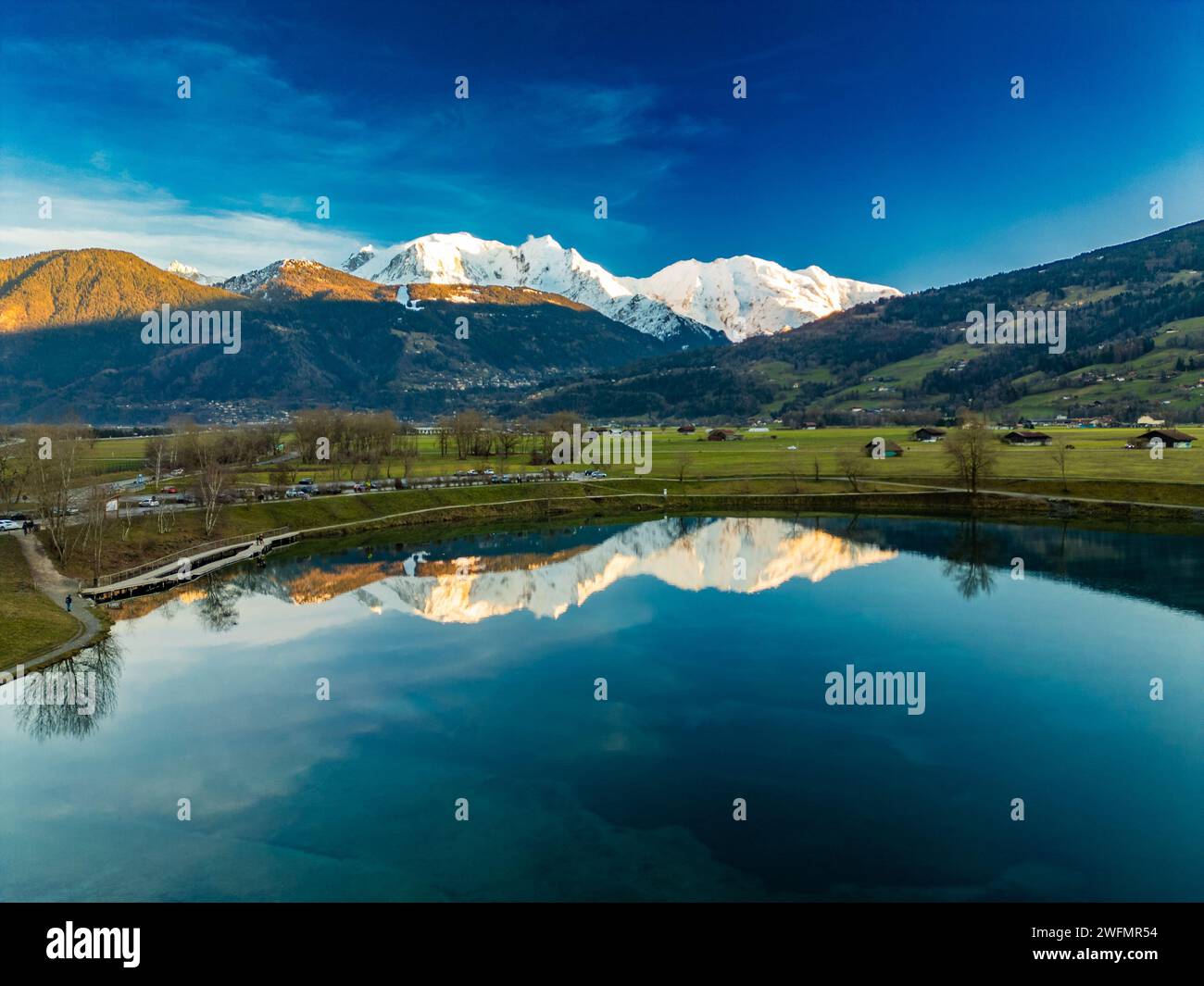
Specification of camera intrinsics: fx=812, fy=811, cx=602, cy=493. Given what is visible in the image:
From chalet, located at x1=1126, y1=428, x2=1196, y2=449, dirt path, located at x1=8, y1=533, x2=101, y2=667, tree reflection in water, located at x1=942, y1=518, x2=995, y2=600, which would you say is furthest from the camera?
chalet, located at x1=1126, y1=428, x2=1196, y2=449

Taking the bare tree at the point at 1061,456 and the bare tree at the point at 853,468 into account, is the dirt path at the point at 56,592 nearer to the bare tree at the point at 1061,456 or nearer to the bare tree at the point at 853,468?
the bare tree at the point at 853,468

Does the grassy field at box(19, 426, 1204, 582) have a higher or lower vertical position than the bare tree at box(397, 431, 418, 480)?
lower

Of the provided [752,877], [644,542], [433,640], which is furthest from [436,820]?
[644,542]

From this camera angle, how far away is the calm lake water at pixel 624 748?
24562 millimetres

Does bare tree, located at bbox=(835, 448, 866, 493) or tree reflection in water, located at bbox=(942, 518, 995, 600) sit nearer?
tree reflection in water, located at bbox=(942, 518, 995, 600)

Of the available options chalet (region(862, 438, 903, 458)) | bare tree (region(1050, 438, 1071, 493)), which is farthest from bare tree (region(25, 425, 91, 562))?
chalet (region(862, 438, 903, 458))

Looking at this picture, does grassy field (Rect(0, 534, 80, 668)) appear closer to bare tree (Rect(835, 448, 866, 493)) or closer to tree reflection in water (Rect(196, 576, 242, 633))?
tree reflection in water (Rect(196, 576, 242, 633))

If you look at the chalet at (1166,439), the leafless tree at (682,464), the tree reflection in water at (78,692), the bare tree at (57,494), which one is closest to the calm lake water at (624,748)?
the tree reflection in water at (78,692)

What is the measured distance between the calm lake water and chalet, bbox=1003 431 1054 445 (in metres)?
94.4

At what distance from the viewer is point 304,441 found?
141m

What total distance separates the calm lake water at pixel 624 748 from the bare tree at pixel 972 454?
45.8m

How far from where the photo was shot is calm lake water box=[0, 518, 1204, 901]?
24562mm

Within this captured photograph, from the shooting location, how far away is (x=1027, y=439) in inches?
5969

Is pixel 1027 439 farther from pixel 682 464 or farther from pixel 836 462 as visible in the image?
pixel 682 464
